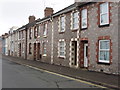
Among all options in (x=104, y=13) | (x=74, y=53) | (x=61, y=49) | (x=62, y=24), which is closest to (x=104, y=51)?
(x=104, y=13)

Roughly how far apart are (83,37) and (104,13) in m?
3.31

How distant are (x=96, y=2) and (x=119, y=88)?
8877mm

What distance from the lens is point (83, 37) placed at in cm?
1686

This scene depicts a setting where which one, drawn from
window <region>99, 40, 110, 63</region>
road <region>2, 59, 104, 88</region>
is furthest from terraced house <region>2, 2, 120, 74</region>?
road <region>2, 59, 104, 88</region>

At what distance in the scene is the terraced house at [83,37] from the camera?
1368cm

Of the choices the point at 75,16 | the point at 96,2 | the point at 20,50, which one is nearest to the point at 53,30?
the point at 75,16

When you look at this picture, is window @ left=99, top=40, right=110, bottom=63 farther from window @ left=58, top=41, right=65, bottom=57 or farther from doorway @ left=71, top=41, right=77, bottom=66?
window @ left=58, top=41, right=65, bottom=57

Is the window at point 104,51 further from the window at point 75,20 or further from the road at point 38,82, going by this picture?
the window at point 75,20

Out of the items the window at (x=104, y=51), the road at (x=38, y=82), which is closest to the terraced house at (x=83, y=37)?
the window at (x=104, y=51)

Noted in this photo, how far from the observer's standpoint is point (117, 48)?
13.1m

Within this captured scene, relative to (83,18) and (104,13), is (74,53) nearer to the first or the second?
(83,18)

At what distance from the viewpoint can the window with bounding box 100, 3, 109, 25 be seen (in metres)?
14.3

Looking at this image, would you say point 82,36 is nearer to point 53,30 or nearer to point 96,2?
point 96,2

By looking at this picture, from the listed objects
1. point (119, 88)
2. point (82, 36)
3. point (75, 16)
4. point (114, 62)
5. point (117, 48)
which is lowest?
point (119, 88)
